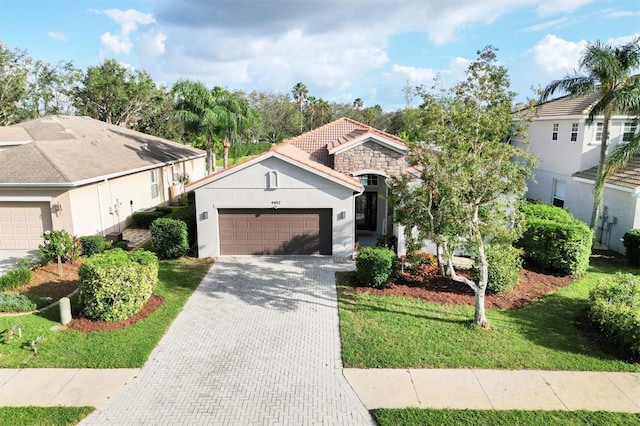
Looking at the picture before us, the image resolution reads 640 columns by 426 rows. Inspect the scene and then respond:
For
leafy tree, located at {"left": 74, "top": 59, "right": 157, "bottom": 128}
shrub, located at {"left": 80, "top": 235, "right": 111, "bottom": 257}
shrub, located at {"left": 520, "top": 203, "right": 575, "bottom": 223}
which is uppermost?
leafy tree, located at {"left": 74, "top": 59, "right": 157, "bottom": 128}

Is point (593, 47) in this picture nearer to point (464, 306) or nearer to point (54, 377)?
point (464, 306)

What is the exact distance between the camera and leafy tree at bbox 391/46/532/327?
10.2 metres

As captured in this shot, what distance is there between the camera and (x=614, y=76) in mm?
16703

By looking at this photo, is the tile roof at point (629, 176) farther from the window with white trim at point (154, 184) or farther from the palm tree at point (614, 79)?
the window with white trim at point (154, 184)

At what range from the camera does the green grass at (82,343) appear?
930 centimetres

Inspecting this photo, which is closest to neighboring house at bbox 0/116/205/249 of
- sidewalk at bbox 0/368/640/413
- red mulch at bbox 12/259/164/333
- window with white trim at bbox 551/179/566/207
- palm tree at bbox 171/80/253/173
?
red mulch at bbox 12/259/164/333

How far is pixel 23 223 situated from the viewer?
17516 millimetres

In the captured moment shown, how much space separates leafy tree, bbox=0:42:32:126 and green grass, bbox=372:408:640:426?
158 ft

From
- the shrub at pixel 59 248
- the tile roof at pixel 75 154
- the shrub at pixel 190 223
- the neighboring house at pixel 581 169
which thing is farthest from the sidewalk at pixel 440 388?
the neighboring house at pixel 581 169

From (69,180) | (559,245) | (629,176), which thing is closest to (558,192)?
(629,176)

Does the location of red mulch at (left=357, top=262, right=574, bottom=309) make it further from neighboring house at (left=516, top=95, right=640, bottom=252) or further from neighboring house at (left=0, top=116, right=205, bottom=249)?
neighboring house at (left=0, top=116, right=205, bottom=249)

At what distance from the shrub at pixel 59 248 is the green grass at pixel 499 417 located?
13103mm

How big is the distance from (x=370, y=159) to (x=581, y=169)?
11.8 m

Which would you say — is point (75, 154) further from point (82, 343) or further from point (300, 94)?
point (300, 94)
